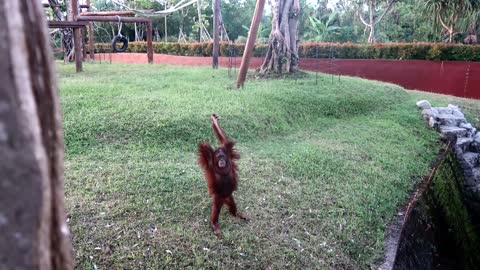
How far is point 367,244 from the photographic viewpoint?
3.22m

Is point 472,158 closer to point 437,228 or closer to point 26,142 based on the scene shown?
point 437,228

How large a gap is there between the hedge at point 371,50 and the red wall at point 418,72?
0.47m

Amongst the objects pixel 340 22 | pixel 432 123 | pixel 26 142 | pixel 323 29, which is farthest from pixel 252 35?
pixel 340 22

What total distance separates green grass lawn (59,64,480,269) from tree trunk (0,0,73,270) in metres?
1.96

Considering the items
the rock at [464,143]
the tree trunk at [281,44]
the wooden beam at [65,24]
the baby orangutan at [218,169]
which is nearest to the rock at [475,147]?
the rock at [464,143]

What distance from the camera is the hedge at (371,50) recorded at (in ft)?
39.2

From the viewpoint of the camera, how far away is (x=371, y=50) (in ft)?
44.0

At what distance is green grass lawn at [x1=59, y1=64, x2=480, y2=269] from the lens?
9.21ft

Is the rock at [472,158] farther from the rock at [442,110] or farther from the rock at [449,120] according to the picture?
the rock at [442,110]

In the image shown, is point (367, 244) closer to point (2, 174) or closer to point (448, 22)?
point (2, 174)

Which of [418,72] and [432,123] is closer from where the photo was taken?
[432,123]

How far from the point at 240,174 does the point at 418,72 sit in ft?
32.7

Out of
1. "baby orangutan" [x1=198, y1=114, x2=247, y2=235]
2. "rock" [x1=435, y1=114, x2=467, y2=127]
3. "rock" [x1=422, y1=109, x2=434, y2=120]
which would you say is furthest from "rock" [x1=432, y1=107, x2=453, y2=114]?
"baby orangutan" [x1=198, y1=114, x2=247, y2=235]

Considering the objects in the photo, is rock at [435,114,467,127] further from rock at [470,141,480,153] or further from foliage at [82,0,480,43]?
foliage at [82,0,480,43]
